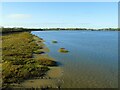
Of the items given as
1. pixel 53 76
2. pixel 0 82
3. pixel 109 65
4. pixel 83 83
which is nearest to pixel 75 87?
pixel 83 83

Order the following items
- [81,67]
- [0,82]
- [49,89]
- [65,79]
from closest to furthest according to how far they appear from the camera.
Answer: [49,89], [0,82], [65,79], [81,67]

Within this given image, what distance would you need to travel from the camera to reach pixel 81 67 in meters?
27.4

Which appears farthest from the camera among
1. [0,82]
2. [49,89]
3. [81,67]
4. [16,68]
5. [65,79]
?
[81,67]

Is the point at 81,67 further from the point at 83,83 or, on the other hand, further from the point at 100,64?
the point at 83,83

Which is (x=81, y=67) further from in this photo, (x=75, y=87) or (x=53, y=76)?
(x=75, y=87)

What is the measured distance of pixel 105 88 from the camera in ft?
63.0

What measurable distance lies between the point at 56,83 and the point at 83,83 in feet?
8.75

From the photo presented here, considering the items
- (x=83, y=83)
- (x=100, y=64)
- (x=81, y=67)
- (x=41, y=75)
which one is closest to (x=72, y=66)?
(x=81, y=67)

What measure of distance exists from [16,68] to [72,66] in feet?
24.9

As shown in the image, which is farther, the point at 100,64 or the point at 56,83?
the point at 100,64

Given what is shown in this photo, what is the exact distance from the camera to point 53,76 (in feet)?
76.5

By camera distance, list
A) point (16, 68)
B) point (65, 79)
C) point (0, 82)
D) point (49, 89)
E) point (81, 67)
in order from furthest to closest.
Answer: point (81, 67) < point (16, 68) < point (65, 79) < point (0, 82) < point (49, 89)

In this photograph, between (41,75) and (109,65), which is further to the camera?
(109,65)

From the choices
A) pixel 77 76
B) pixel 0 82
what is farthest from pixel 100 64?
pixel 0 82
